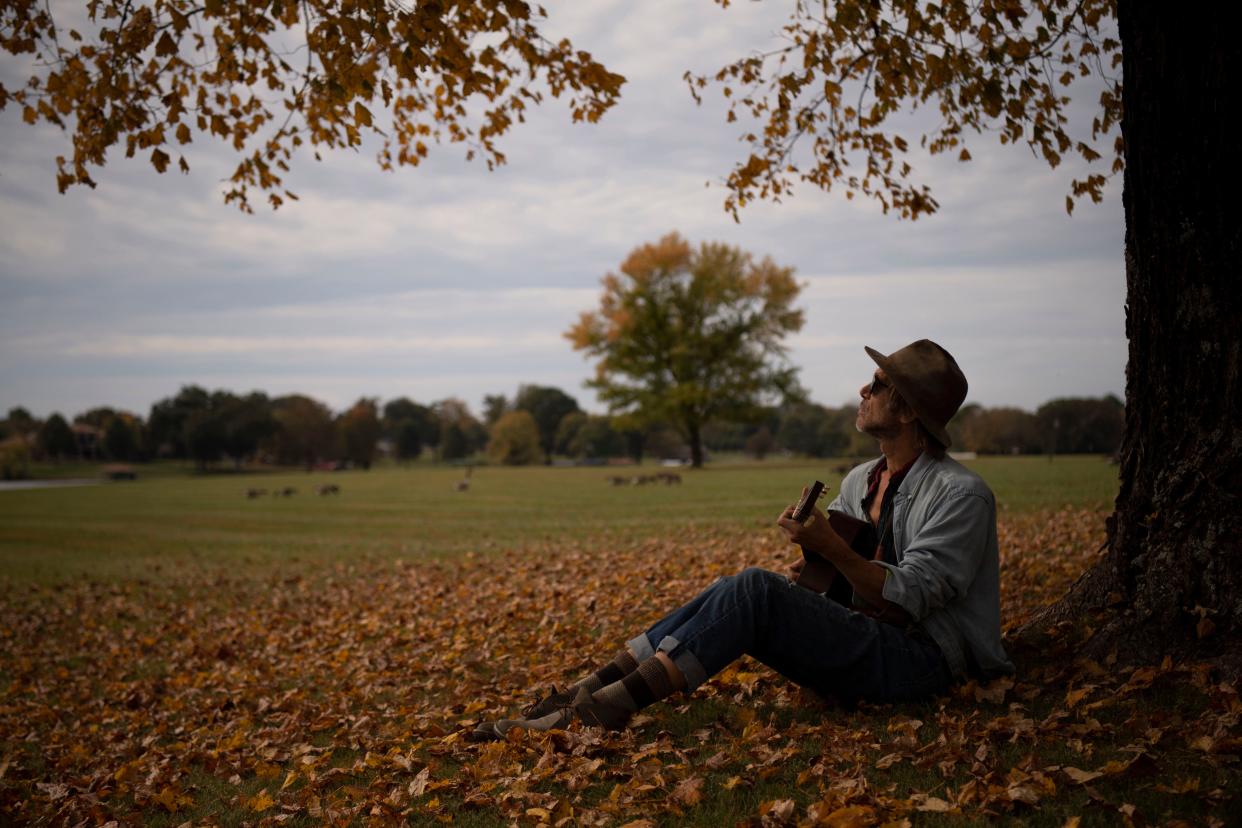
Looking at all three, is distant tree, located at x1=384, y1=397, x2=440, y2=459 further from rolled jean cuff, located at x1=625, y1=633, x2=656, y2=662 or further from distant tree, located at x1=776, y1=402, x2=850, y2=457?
rolled jean cuff, located at x1=625, y1=633, x2=656, y2=662

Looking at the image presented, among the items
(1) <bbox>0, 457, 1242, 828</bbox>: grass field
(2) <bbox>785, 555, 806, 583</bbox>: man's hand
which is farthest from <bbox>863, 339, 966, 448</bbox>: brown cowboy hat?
(1) <bbox>0, 457, 1242, 828</bbox>: grass field

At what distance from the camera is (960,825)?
316 centimetres

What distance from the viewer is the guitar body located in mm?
4238

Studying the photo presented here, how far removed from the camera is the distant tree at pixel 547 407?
383ft

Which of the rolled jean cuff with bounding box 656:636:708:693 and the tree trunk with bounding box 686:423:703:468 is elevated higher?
the tree trunk with bounding box 686:423:703:468

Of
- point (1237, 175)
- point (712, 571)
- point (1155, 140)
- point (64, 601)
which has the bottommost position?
point (64, 601)

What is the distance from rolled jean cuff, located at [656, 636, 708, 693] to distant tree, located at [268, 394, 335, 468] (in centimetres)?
10272

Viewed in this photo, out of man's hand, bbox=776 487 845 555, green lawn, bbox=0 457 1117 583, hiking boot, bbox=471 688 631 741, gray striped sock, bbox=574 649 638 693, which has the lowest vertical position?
green lawn, bbox=0 457 1117 583

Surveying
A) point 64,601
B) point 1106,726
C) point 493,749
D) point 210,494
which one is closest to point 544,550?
point 64,601

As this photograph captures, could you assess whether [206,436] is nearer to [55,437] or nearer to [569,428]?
[55,437]

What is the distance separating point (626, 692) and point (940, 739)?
1.45 meters

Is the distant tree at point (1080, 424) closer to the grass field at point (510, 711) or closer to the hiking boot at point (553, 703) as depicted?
the grass field at point (510, 711)

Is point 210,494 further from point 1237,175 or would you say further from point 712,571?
point 1237,175

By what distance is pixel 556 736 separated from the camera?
4281mm
